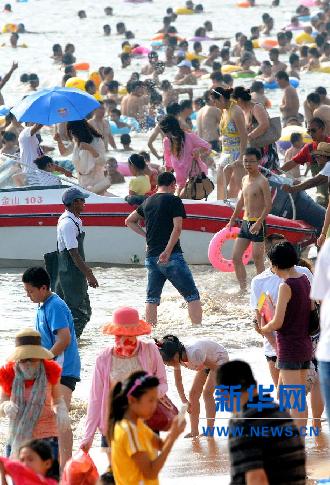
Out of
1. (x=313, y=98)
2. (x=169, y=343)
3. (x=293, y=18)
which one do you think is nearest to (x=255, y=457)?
(x=169, y=343)

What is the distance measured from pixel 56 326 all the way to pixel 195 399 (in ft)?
3.92

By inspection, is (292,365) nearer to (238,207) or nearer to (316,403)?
(316,403)

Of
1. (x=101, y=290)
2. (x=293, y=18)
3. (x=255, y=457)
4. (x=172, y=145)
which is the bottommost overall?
(x=255, y=457)

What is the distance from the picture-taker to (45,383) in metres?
7.67

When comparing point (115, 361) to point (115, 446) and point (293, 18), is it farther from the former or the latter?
point (293, 18)

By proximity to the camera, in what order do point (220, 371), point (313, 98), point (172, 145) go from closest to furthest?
point (220, 371)
point (172, 145)
point (313, 98)

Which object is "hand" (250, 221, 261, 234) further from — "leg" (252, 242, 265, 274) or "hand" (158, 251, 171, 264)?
"hand" (158, 251, 171, 264)

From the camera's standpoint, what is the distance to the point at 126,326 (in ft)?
25.9

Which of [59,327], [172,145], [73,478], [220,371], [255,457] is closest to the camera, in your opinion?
[255,457]

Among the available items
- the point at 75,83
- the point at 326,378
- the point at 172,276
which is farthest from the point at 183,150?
the point at 75,83

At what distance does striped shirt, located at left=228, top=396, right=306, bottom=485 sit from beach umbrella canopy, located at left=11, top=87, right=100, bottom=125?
9832mm

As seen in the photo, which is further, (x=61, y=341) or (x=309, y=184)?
(x=309, y=184)

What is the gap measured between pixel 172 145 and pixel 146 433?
900 cm

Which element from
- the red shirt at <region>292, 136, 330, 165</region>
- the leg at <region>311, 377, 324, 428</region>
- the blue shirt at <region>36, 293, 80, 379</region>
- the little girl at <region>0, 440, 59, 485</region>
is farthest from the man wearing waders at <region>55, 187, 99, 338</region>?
the little girl at <region>0, 440, 59, 485</region>
